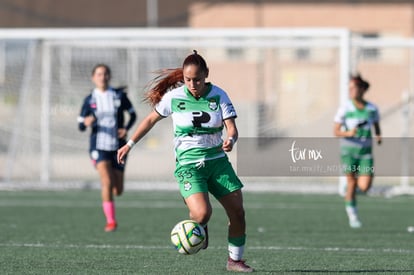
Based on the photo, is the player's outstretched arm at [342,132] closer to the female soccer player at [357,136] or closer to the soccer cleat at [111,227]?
the female soccer player at [357,136]

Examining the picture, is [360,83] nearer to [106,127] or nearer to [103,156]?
[106,127]

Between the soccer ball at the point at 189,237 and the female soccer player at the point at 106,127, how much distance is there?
15.6ft

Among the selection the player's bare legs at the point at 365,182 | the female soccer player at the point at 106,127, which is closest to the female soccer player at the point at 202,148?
the female soccer player at the point at 106,127

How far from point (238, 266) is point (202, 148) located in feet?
3.59

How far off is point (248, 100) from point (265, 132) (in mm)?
2116

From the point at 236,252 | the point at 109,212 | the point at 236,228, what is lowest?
the point at 109,212

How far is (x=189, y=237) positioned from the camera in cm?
877

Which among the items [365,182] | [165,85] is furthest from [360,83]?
[165,85]

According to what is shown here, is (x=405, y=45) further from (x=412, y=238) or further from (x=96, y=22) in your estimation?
(x=96, y=22)

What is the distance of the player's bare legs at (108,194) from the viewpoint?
529 inches

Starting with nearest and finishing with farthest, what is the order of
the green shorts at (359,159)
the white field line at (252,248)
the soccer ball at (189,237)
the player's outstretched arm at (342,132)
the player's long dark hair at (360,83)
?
1. the soccer ball at (189,237)
2. the white field line at (252,248)
3. the player's outstretched arm at (342,132)
4. the player's long dark hair at (360,83)
5. the green shorts at (359,159)

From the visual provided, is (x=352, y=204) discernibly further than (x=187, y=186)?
Yes

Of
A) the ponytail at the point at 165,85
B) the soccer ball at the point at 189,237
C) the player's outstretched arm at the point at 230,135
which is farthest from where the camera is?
the ponytail at the point at 165,85

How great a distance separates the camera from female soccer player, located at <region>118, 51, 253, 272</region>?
9086 millimetres
